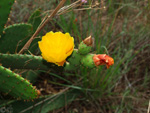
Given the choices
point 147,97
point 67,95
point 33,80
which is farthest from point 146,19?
point 33,80

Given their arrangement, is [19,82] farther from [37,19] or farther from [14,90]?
[37,19]

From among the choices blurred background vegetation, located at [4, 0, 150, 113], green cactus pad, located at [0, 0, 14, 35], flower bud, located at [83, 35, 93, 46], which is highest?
green cactus pad, located at [0, 0, 14, 35]

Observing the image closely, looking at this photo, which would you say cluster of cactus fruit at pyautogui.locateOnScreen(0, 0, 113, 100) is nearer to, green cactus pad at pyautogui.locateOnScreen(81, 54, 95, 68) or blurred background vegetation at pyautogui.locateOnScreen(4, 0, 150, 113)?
green cactus pad at pyautogui.locateOnScreen(81, 54, 95, 68)

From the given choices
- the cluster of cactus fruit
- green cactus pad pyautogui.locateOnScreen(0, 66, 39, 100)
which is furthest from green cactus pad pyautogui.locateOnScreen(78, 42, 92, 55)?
green cactus pad pyautogui.locateOnScreen(0, 66, 39, 100)

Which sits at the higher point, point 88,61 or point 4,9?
point 4,9

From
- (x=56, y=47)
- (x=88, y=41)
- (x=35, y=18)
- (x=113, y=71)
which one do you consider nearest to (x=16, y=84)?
(x=56, y=47)

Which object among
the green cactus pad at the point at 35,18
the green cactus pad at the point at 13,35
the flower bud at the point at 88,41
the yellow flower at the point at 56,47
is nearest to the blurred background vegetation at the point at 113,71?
the green cactus pad at the point at 35,18

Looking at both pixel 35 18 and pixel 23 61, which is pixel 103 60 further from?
pixel 35 18

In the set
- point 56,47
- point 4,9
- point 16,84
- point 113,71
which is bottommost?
point 113,71

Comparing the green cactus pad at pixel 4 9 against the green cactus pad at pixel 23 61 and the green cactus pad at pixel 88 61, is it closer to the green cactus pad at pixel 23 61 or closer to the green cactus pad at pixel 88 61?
the green cactus pad at pixel 23 61
